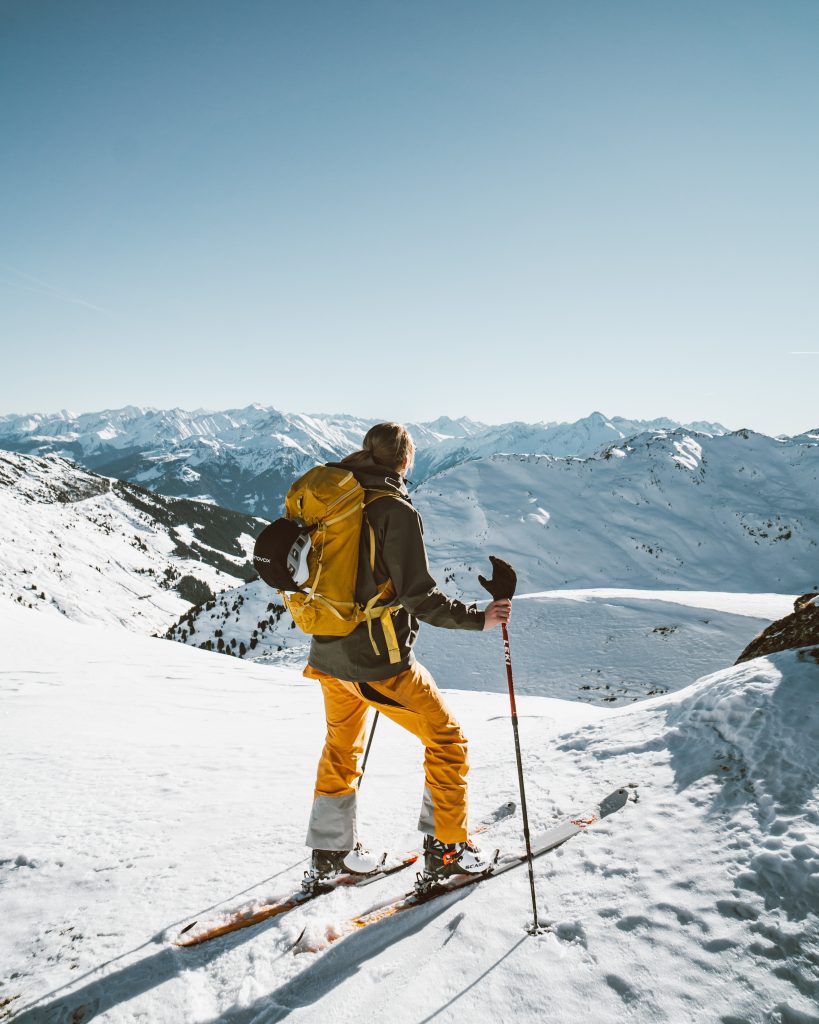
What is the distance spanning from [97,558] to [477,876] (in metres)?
148

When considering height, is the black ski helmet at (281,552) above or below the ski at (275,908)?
above

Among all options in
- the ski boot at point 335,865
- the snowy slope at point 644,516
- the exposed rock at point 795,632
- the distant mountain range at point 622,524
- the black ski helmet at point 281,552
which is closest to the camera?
the black ski helmet at point 281,552

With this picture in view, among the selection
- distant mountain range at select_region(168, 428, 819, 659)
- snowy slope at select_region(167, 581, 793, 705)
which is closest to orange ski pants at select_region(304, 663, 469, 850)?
snowy slope at select_region(167, 581, 793, 705)

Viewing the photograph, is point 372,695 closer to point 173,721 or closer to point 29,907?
point 29,907

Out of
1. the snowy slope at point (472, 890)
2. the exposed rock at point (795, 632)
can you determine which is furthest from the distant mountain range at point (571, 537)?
the exposed rock at point (795, 632)

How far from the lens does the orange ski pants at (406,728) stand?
367cm

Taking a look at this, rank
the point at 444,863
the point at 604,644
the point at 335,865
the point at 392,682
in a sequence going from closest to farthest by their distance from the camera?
the point at 392,682 < the point at 444,863 < the point at 335,865 < the point at 604,644

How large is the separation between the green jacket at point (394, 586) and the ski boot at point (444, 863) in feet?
4.49

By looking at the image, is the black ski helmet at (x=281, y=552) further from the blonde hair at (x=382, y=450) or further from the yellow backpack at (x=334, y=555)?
the blonde hair at (x=382, y=450)

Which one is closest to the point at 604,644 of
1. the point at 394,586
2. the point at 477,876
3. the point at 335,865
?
the point at 477,876

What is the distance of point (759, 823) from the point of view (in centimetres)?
358

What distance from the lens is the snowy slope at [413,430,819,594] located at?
198 feet

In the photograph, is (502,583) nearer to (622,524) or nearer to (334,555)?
(334,555)

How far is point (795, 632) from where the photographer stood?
647 centimetres
